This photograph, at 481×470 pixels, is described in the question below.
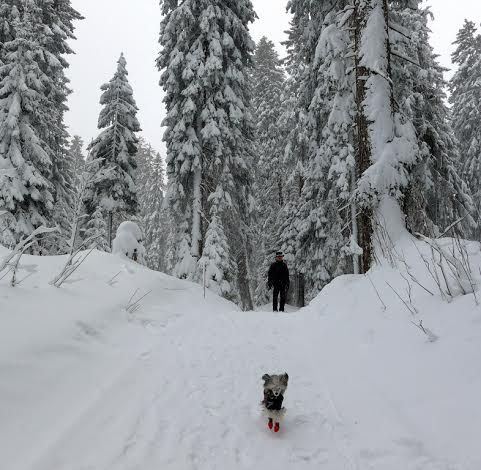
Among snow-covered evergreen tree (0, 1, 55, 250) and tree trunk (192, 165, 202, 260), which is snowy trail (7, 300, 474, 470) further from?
snow-covered evergreen tree (0, 1, 55, 250)

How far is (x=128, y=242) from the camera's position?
40.3 feet

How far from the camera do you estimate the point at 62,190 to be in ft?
66.4

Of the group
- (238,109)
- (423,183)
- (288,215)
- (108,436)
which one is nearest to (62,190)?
(238,109)

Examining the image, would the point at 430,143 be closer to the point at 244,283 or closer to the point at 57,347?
the point at 244,283

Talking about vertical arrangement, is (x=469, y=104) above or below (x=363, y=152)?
above

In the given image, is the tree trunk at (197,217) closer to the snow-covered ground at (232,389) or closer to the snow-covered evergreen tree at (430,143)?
the snow-covered evergreen tree at (430,143)

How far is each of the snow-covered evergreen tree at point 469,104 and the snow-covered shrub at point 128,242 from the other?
68.5 feet

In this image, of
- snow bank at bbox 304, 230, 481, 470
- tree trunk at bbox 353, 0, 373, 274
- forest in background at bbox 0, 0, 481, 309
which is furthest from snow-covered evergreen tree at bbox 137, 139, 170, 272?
snow bank at bbox 304, 230, 481, 470

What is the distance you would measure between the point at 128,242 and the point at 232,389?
28.6 ft

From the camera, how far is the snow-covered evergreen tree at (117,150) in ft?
70.9

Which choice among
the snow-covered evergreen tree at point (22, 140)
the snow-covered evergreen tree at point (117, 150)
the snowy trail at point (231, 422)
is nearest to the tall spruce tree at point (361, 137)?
the snowy trail at point (231, 422)

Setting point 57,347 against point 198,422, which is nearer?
point 198,422

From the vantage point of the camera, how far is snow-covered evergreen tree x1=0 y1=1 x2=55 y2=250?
14.5 m

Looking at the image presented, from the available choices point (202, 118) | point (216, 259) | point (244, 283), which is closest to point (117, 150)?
point (202, 118)
